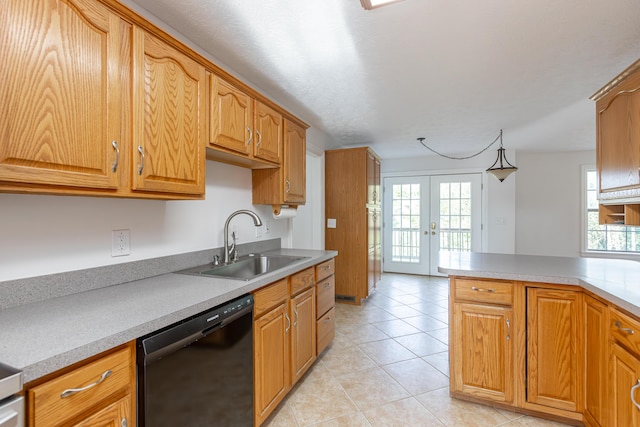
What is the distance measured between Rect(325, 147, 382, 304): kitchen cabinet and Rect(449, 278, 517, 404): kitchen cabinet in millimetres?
2049

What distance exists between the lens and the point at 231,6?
61.8 inches

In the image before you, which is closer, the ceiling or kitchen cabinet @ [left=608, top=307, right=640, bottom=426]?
kitchen cabinet @ [left=608, top=307, right=640, bottom=426]

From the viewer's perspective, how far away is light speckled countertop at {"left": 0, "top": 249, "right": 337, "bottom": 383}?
0.79 meters

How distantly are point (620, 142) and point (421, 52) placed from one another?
135cm

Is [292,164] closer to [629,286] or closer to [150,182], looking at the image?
[150,182]

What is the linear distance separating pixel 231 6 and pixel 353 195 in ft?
9.02

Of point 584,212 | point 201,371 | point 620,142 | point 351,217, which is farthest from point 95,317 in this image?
point 584,212

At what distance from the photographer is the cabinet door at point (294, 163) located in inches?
97.5

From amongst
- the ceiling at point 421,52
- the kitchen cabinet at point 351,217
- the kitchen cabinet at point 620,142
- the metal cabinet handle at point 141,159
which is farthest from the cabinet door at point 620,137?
the metal cabinet handle at point 141,159

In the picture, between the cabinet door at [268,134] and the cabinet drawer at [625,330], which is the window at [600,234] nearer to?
the cabinet drawer at [625,330]

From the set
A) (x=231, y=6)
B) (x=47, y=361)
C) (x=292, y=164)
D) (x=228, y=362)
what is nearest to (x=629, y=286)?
(x=228, y=362)

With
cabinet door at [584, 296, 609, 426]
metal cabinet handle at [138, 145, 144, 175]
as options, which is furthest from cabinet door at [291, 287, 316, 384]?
cabinet door at [584, 296, 609, 426]

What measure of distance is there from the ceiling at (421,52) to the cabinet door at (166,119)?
0.40m

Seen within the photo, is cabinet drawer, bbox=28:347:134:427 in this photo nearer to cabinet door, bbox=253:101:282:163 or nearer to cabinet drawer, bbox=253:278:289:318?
cabinet drawer, bbox=253:278:289:318
